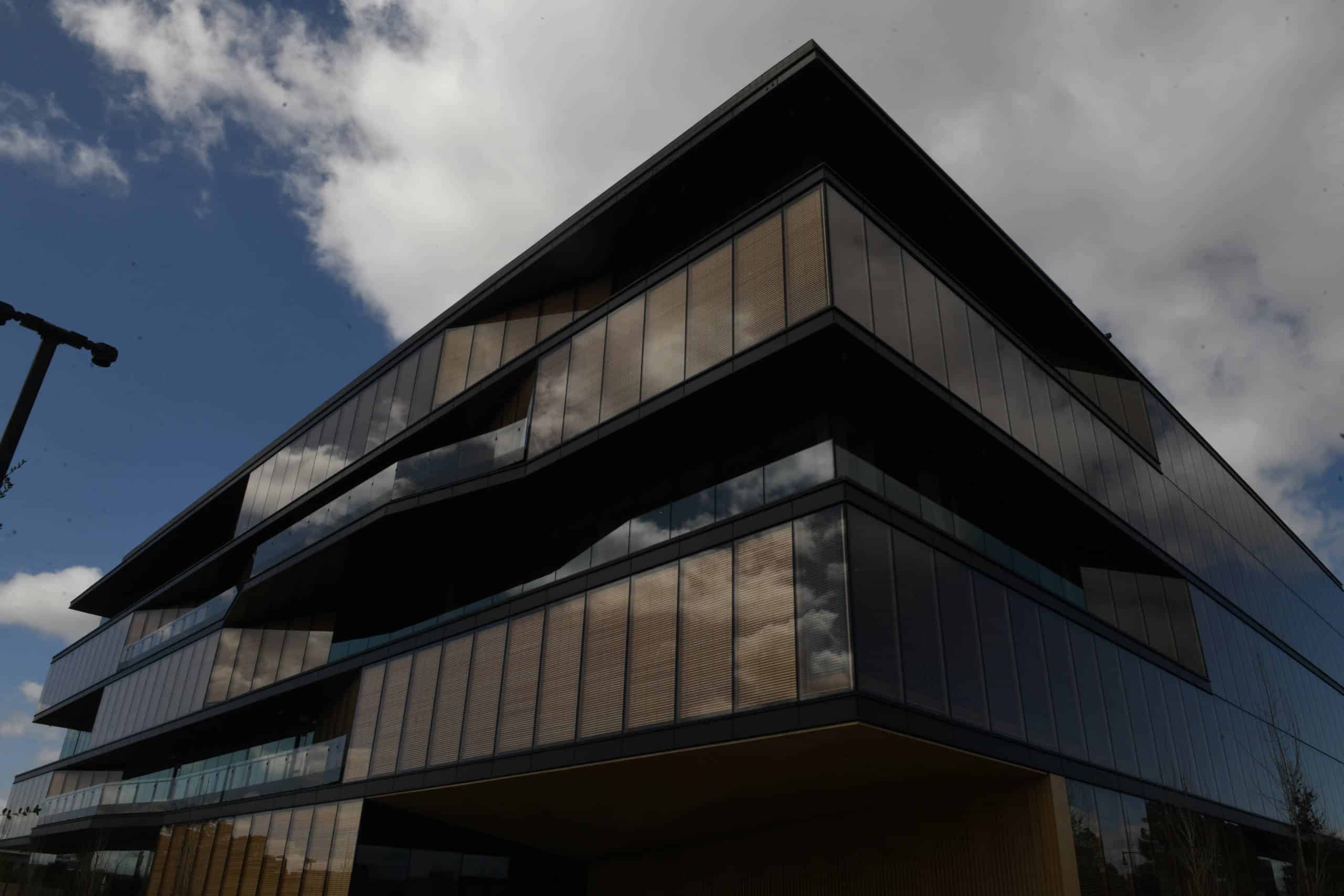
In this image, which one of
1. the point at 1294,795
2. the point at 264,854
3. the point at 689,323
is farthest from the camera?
the point at 264,854

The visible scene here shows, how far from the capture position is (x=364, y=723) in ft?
82.6

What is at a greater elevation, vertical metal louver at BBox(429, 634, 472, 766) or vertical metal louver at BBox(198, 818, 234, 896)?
vertical metal louver at BBox(429, 634, 472, 766)

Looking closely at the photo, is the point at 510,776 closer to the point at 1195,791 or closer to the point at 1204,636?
the point at 1195,791

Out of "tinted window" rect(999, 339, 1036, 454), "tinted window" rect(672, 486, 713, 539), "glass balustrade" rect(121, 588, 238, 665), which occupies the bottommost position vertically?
"tinted window" rect(672, 486, 713, 539)

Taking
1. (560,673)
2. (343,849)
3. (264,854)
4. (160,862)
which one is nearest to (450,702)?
(560,673)

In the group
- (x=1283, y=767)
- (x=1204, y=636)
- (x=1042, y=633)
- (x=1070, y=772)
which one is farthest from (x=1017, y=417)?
(x=1283, y=767)

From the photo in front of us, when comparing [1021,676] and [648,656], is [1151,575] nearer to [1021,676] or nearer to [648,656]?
[1021,676]

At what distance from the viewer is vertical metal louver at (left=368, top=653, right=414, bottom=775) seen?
23.8m

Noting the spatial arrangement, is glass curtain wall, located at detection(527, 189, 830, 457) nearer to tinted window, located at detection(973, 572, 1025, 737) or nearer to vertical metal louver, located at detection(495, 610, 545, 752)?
vertical metal louver, located at detection(495, 610, 545, 752)

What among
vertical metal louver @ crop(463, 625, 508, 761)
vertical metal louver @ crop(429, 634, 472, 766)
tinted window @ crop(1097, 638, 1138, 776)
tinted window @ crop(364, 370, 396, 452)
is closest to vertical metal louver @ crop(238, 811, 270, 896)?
vertical metal louver @ crop(429, 634, 472, 766)

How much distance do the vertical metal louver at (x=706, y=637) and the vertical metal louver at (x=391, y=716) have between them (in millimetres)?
9856

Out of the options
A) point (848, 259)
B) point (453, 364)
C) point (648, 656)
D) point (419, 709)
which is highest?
point (453, 364)

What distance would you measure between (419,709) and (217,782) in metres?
10.9

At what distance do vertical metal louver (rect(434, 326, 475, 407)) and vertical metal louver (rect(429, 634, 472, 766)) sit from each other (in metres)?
8.21
